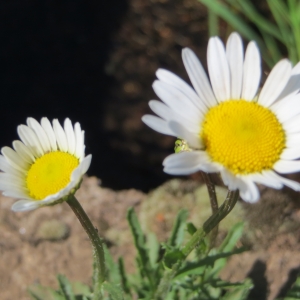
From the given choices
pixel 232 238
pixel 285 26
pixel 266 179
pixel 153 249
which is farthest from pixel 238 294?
pixel 285 26

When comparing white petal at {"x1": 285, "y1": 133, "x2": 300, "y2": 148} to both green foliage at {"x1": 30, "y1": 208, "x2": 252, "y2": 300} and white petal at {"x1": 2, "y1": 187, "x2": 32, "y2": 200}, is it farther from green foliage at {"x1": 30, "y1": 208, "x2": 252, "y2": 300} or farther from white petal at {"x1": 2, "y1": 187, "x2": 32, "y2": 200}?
white petal at {"x1": 2, "y1": 187, "x2": 32, "y2": 200}

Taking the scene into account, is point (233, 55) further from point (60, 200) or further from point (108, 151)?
point (108, 151)

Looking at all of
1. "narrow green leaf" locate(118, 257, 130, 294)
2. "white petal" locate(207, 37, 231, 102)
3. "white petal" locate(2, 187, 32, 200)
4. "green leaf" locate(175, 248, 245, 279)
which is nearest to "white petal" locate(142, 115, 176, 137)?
"white petal" locate(207, 37, 231, 102)

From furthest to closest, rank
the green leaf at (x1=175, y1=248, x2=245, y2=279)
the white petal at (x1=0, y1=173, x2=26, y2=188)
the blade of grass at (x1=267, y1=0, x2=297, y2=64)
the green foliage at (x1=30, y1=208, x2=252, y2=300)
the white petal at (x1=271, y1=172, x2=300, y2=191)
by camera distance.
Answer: the blade of grass at (x1=267, y1=0, x2=297, y2=64) < the green foliage at (x1=30, y1=208, x2=252, y2=300) < the green leaf at (x1=175, y1=248, x2=245, y2=279) < the white petal at (x1=0, y1=173, x2=26, y2=188) < the white petal at (x1=271, y1=172, x2=300, y2=191)

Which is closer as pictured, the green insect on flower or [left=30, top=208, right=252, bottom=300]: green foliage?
the green insect on flower

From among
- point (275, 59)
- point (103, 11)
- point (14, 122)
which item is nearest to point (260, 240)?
point (275, 59)

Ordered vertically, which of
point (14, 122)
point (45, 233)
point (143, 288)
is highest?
point (14, 122)

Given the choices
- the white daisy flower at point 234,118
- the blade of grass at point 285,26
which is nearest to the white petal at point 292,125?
the white daisy flower at point 234,118
